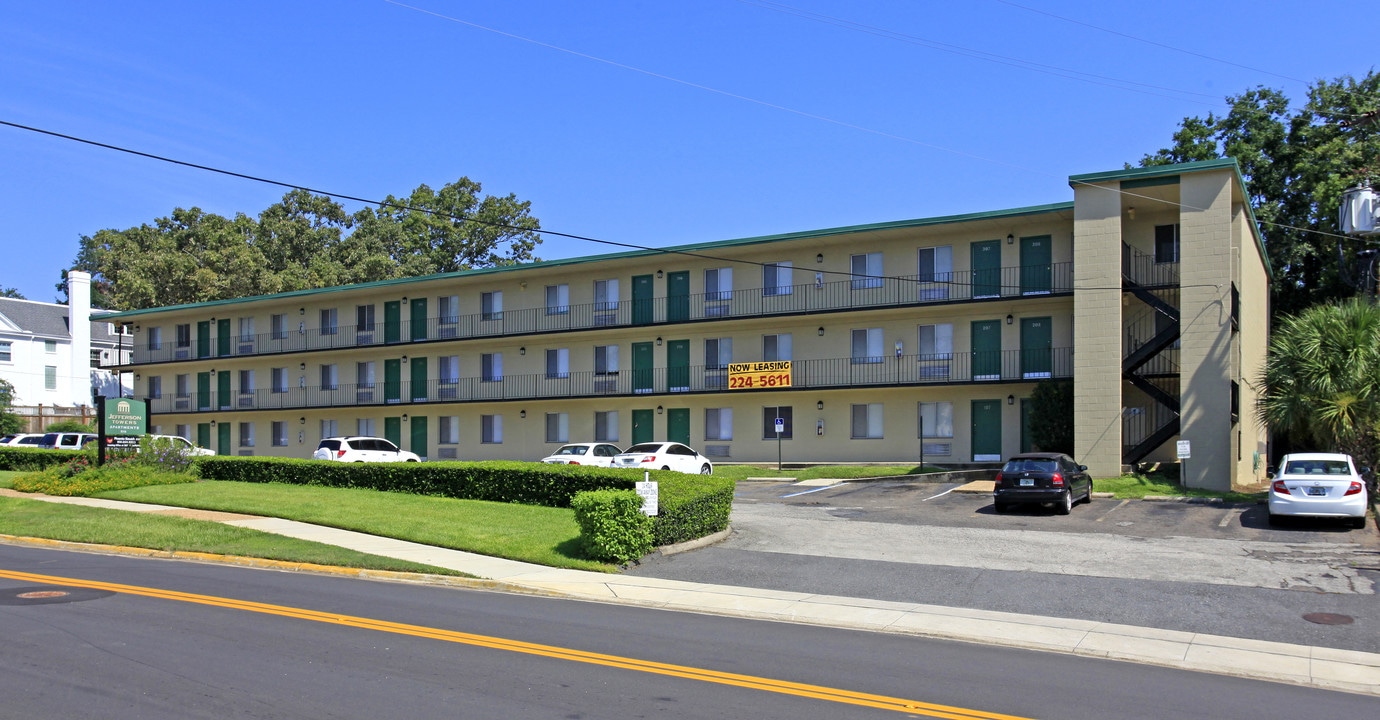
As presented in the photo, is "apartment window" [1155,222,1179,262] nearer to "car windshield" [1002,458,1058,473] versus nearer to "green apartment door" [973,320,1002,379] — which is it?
"green apartment door" [973,320,1002,379]

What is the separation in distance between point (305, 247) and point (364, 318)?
26.3m

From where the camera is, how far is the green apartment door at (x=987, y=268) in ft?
119

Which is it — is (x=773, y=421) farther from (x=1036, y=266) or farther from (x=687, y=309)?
(x=1036, y=266)

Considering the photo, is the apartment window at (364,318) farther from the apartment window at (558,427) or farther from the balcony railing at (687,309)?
the apartment window at (558,427)

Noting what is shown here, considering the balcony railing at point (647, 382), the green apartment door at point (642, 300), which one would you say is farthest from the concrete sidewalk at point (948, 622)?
the green apartment door at point (642, 300)

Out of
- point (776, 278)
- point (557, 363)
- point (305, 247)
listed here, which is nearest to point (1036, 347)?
point (776, 278)

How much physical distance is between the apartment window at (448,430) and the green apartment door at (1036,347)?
26280mm

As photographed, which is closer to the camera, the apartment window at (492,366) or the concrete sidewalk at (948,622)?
the concrete sidewalk at (948,622)

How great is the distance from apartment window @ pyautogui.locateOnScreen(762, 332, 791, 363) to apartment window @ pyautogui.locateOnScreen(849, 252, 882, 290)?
3651 millimetres

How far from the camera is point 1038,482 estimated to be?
23.5m

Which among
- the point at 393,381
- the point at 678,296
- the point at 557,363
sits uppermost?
the point at 678,296

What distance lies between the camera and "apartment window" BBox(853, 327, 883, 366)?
3919cm

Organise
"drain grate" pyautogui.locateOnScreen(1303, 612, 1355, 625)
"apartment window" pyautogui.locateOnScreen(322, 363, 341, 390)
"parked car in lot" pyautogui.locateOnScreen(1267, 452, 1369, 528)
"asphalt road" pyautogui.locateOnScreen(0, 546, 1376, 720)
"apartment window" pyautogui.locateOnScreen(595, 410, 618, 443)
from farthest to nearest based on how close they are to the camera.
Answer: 1. "apartment window" pyautogui.locateOnScreen(322, 363, 341, 390)
2. "apartment window" pyautogui.locateOnScreen(595, 410, 618, 443)
3. "parked car in lot" pyautogui.locateOnScreen(1267, 452, 1369, 528)
4. "drain grate" pyautogui.locateOnScreen(1303, 612, 1355, 625)
5. "asphalt road" pyautogui.locateOnScreen(0, 546, 1376, 720)

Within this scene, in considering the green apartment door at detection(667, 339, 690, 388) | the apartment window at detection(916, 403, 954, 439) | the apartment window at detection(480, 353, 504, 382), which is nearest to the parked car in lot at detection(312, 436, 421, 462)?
the apartment window at detection(480, 353, 504, 382)
